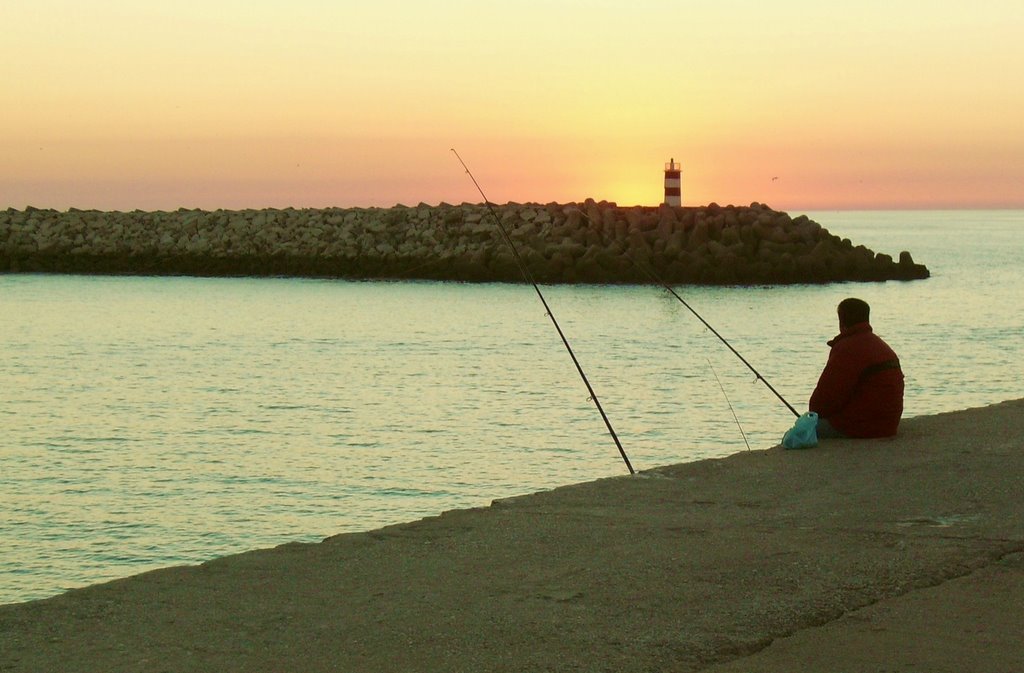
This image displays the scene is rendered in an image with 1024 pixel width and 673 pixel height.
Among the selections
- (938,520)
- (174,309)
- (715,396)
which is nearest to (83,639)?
(938,520)

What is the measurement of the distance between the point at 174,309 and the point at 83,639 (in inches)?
1184

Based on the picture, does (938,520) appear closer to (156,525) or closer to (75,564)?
(75,564)

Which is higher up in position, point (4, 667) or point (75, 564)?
point (4, 667)

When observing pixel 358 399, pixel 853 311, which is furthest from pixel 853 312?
pixel 358 399

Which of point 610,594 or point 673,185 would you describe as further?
point 673,185

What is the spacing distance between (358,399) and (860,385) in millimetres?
10003

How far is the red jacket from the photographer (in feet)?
22.4

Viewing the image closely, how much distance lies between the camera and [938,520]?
498 centimetres

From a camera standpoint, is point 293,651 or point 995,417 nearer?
point 293,651

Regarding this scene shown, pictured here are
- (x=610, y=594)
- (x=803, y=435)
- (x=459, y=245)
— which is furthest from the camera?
(x=459, y=245)

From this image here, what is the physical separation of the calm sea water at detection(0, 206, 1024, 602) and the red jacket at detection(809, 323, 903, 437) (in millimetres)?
3495

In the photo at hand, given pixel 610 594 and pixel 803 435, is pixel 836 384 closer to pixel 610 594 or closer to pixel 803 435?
pixel 803 435

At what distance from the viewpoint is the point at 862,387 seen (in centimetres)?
680

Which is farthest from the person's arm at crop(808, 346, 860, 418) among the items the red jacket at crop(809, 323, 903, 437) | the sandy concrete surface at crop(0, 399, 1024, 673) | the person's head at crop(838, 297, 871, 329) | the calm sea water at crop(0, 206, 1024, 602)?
the calm sea water at crop(0, 206, 1024, 602)
